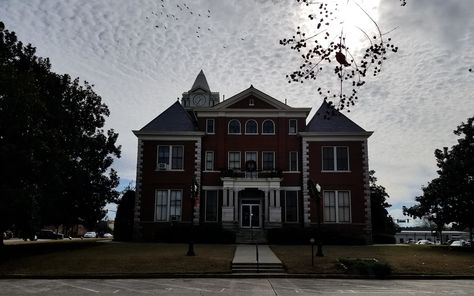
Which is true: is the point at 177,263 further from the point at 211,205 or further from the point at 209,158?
the point at 209,158

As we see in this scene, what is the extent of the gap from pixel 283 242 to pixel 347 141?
10.7 m

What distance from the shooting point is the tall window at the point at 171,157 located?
40500mm

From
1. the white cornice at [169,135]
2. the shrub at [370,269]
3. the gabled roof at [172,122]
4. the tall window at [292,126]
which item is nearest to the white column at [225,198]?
the white cornice at [169,135]

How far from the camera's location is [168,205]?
40.0 m

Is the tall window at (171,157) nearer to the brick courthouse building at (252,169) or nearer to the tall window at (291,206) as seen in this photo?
the brick courthouse building at (252,169)

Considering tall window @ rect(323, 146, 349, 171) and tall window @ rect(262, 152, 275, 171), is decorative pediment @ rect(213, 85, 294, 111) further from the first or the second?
tall window @ rect(323, 146, 349, 171)

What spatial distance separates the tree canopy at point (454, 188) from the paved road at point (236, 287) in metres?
14.6

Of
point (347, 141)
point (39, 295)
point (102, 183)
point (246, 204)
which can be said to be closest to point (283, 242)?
point (246, 204)

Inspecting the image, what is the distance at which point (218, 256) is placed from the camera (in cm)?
2511

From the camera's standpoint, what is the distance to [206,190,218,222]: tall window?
39875mm

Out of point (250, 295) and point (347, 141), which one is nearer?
point (250, 295)

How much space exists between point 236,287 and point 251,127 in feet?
82.6

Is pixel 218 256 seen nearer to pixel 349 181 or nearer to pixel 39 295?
pixel 39 295

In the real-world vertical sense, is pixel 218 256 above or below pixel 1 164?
below
